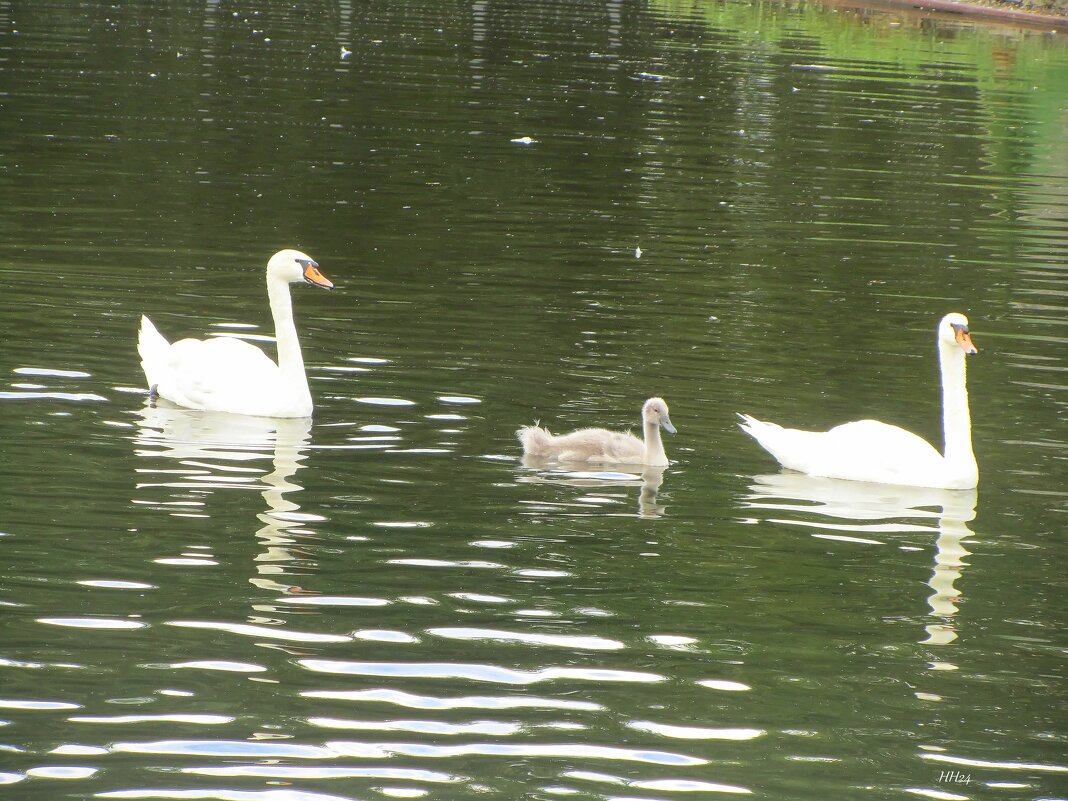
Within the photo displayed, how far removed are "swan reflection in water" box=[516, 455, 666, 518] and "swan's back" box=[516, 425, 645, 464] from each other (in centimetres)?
6

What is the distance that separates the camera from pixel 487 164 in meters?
24.1

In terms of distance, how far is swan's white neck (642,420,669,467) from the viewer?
34.3 feet

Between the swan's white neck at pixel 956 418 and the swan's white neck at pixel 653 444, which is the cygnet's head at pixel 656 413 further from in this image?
the swan's white neck at pixel 956 418

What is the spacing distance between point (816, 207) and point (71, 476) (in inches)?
565

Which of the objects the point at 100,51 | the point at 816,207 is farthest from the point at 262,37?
the point at 816,207

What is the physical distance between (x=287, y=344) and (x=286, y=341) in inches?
2.7

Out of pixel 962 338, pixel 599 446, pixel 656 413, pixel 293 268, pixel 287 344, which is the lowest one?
pixel 599 446

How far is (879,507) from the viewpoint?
10094 millimetres

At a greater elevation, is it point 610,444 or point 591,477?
point 610,444

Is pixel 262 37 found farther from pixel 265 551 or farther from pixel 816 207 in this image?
pixel 265 551

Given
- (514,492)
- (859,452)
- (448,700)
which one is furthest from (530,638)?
(859,452)

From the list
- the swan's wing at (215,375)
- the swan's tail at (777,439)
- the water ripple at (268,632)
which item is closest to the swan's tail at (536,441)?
the swan's tail at (777,439)

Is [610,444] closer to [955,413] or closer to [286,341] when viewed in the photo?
[955,413]

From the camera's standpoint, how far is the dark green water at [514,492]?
6422mm
